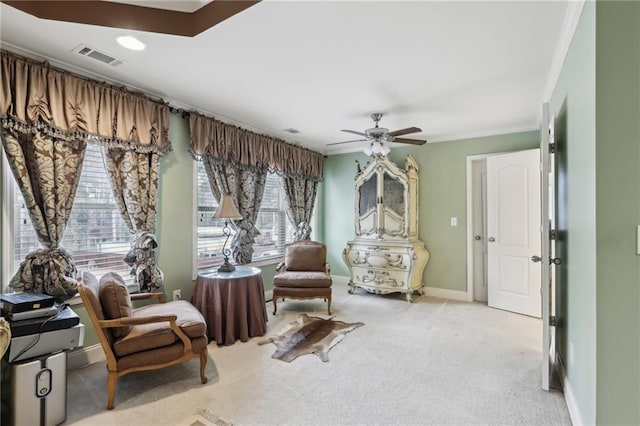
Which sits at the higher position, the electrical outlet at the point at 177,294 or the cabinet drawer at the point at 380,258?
the cabinet drawer at the point at 380,258

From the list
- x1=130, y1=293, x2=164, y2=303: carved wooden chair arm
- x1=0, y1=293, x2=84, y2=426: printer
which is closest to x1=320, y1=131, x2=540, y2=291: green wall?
x1=130, y1=293, x2=164, y2=303: carved wooden chair arm

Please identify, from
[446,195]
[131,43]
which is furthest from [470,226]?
[131,43]

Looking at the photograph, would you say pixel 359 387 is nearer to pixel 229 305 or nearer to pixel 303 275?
pixel 229 305

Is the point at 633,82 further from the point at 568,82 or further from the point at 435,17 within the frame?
the point at 435,17

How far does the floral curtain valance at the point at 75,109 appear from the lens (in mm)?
2199

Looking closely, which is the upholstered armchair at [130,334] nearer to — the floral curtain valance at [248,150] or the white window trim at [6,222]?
the white window trim at [6,222]

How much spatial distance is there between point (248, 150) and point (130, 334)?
258cm

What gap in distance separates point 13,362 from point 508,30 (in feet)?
11.8

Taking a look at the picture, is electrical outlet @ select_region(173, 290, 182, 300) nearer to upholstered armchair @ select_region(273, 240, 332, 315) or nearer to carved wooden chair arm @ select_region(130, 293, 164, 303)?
carved wooden chair arm @ select_region(130, 293, 164, 303)

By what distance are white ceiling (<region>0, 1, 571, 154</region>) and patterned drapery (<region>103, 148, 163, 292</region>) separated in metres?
0.70

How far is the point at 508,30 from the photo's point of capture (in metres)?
2.01

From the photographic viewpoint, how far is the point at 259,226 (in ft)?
15.3

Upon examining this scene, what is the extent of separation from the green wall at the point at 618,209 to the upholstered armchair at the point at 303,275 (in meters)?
2.76

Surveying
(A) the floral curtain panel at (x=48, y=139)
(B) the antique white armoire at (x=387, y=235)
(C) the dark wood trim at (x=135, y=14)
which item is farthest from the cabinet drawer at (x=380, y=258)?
(C) the dark wood trim at (x=135, y=14)
